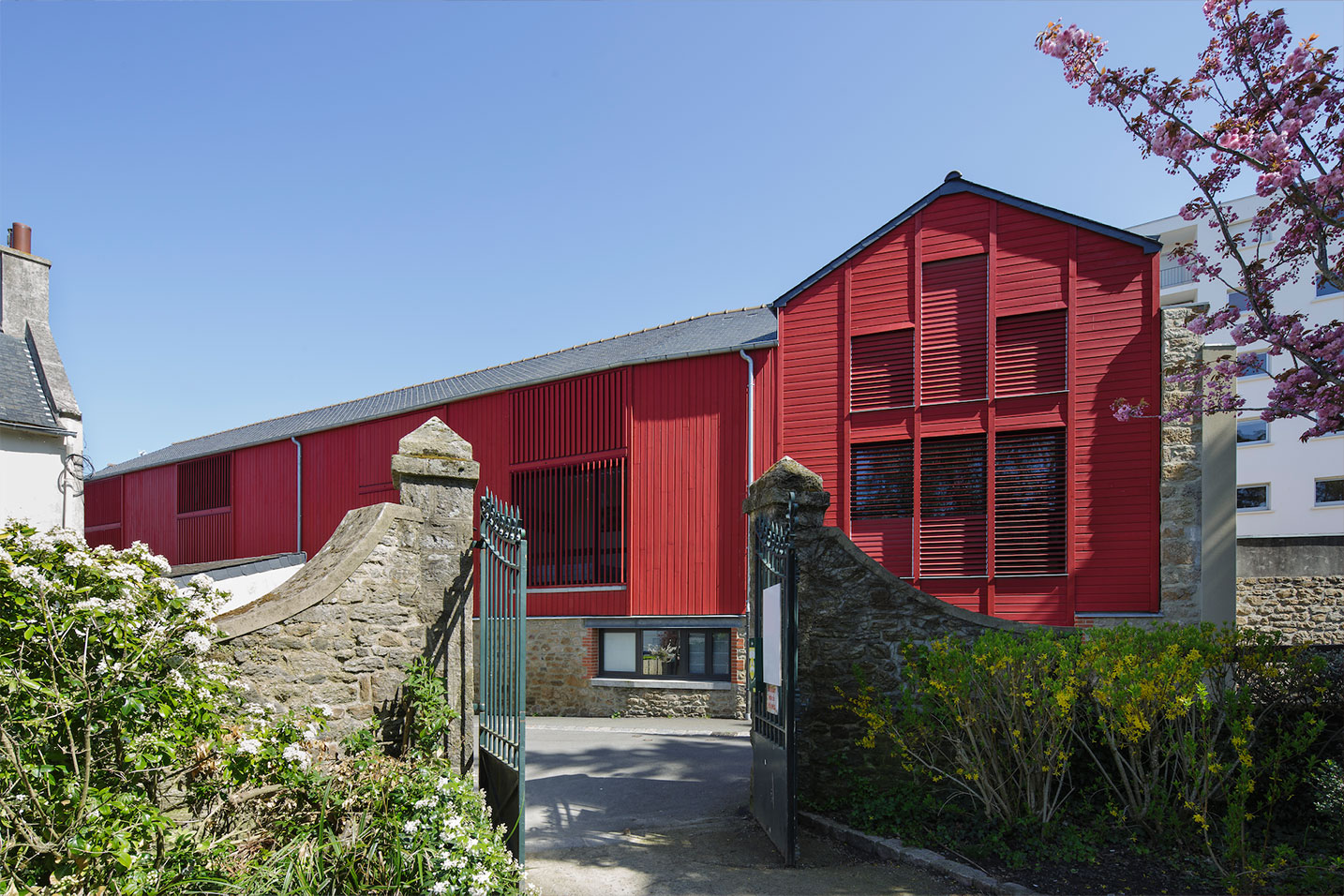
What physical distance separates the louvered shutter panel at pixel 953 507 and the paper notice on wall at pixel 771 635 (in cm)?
780

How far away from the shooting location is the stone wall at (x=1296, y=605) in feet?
53.8

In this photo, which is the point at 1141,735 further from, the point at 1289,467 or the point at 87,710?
the point at 1289,467

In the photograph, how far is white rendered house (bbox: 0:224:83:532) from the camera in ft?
49.9

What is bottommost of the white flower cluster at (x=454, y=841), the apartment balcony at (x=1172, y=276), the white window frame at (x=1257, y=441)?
the white flower cluster at (x=454, y=841)

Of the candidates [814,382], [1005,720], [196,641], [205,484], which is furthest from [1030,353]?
[205,484]

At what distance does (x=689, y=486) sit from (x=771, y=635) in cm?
923

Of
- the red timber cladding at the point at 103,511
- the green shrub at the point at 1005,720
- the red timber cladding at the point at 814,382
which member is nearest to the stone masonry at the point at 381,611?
the green shrub at the point at 1005,720

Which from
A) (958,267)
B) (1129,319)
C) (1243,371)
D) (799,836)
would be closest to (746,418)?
(958,267)

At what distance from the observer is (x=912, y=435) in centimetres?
1432

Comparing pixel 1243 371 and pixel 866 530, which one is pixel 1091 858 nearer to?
pixel 1243 371

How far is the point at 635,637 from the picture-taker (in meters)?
16.0

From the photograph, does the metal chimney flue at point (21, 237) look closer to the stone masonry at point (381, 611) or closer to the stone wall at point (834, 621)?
the stone masonry at point (381, 611)

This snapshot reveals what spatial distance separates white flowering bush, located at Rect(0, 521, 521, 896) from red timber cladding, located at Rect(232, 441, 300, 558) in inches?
733

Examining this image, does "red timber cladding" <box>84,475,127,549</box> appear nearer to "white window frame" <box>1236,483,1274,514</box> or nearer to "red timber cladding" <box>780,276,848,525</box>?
"red timber cladding" <box>780,276,848,525</box>
